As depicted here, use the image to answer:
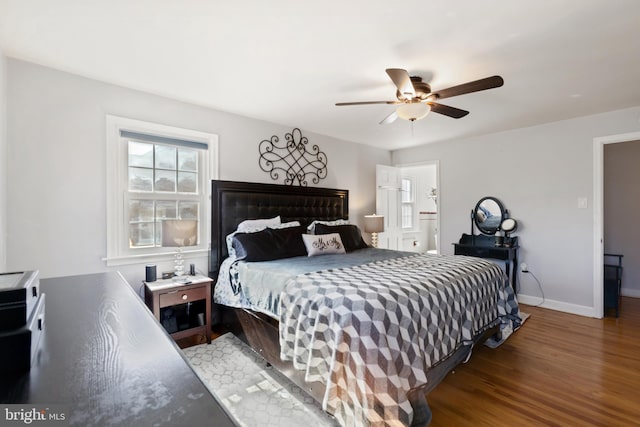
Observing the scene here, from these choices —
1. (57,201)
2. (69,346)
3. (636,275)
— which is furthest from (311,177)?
(636,275)

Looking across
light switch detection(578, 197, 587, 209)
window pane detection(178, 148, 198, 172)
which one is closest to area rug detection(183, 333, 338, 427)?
window pane detection(178, 148, 198, 172)

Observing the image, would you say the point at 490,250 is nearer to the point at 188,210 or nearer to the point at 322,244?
the point at 322,244

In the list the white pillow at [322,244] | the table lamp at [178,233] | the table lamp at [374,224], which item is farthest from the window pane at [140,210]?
the table lamp at [374,224]

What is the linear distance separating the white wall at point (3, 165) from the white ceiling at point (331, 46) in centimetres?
21

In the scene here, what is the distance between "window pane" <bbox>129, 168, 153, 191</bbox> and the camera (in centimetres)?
283

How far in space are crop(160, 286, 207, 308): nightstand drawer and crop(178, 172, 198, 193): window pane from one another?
3.57 feet

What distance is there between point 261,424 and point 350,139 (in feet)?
12.9

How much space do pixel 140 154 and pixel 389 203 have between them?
377 centimetres

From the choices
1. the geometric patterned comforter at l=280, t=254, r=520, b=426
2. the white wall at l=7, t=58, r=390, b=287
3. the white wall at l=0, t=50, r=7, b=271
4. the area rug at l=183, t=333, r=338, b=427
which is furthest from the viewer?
the white wall at l=7, t=58, r=390, b=287

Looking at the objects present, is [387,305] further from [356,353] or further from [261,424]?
[261,424]

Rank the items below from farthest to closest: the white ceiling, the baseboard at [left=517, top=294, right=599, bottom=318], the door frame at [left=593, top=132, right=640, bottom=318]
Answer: the baseboard at [left=517, top=294, right=599, bottom=318], the door frame at [left=593, top=132, right=640, bottom=318], the white ceiling

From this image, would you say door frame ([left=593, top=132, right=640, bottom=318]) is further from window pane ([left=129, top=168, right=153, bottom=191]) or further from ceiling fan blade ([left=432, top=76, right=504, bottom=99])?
window pane ([left=129, top=168, right=153, bottom=191])

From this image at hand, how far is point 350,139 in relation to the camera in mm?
4688

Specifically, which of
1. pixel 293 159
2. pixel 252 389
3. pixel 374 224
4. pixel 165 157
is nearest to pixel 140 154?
pixel 165 157
